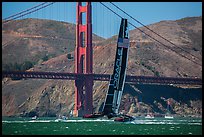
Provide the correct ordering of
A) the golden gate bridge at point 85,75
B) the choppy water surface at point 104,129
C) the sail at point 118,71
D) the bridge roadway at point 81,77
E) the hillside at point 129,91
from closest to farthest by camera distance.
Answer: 1. the choppy water surface at point 104,129
2. the sail at point 118,71
3. the bridge roadway at point 81,77
4. the golden gate bridge at point 85,75
5. the hillside at point 129,91

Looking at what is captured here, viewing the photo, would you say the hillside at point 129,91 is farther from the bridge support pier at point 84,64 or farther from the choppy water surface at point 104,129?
the choppy water surface at point 104,129

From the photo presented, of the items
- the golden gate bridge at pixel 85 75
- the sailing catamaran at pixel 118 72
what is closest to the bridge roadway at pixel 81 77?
the golden gate bridge at pixel 85 75

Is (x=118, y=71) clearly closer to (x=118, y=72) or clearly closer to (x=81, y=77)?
(x=118, y=72)

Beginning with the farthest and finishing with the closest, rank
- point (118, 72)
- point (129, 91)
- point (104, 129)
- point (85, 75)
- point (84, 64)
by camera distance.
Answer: point (129, 91), point (84, 64), point (85, 75), point (104, 129), point (118, 72)

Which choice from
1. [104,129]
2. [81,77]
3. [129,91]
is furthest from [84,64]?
[104,129]

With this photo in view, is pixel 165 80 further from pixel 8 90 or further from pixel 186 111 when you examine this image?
pixel 8 90

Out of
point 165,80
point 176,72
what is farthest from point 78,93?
point 176,72

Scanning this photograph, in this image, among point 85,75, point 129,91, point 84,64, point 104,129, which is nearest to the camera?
point 104,129
